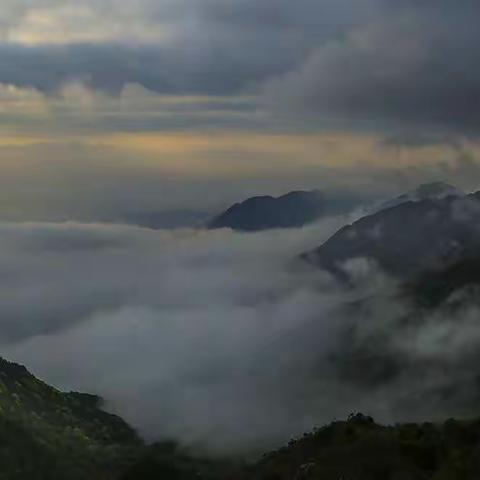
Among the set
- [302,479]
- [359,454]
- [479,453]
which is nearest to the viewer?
[479,453]

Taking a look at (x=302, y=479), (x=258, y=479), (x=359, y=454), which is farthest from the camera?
(x=258, y=479)

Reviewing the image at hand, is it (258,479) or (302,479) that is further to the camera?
(258,479)

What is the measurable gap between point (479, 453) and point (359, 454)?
30.6 m

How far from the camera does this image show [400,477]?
6201 inches

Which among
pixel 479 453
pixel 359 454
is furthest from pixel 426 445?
pixel 479 453

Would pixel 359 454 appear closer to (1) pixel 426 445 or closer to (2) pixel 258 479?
(1) pixel 426 445

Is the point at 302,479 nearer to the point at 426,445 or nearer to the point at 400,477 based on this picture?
the point at 400,477

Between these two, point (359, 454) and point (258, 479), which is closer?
point (359, 454)

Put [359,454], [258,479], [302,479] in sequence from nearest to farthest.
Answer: [302,479], [359,454], [258,479]

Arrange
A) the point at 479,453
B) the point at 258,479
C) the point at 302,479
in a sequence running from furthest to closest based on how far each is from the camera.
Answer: the point at 258,479 → the point at 302,479 → the point at 479,453

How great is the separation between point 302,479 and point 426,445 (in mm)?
35122

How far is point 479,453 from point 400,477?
15808 millimetres

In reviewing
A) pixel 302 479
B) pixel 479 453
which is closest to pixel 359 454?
pixel 302 479

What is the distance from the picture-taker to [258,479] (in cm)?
19875
